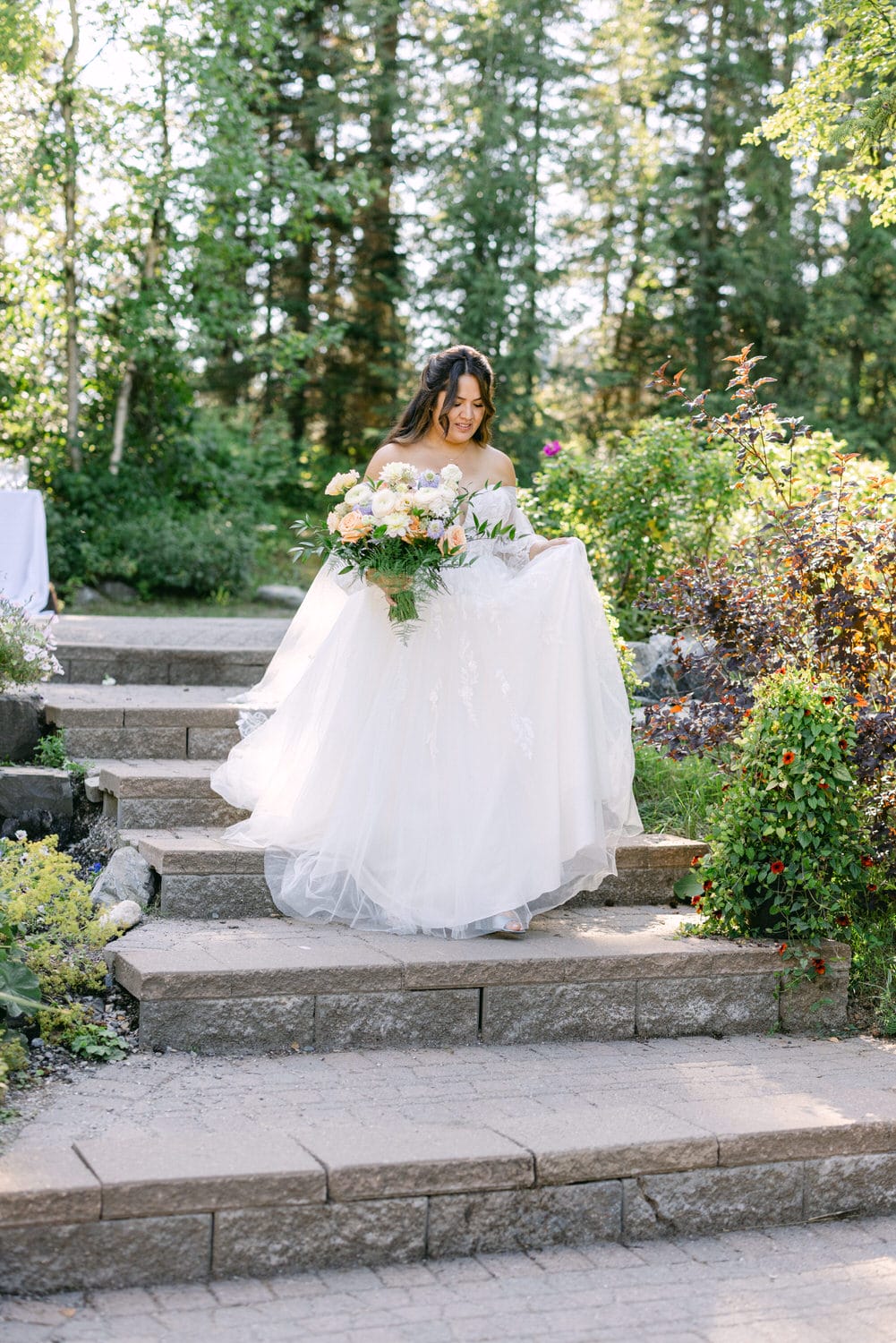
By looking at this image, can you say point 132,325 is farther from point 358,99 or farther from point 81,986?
point 81,986

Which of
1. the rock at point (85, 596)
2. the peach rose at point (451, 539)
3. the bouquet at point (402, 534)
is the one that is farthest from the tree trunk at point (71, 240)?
the peach rose at point (451, 539)

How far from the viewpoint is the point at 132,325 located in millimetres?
12039

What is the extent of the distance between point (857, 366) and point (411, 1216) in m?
17.4

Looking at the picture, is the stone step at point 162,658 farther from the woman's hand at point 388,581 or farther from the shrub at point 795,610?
the woman's hand at point 388,581

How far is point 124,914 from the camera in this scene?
167 inches

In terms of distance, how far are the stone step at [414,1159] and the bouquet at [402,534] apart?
5.07 ft

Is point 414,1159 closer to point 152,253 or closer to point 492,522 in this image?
point 492,522

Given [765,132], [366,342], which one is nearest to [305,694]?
[765,132]

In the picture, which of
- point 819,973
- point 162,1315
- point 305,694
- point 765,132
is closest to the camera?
point 162,1315

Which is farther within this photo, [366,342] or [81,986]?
[366,342]

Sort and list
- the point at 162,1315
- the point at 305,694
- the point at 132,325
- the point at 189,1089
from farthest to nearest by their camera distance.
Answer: the point at 132,325 → the point at 305,694 → the point at 189,1089 → the point at 162,1315

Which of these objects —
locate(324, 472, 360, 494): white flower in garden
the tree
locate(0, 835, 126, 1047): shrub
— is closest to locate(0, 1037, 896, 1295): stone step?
locate(0, 835, 126, 1047): shrub

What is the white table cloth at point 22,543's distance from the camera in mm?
7102

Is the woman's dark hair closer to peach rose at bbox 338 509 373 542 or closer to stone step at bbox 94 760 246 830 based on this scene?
peach rose at bbox 338 509 373 542
